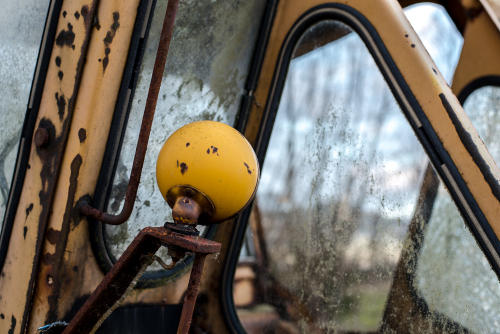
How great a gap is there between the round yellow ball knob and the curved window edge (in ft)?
1.57

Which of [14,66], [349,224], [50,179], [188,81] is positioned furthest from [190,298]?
[14,66]

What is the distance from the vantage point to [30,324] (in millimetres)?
1093

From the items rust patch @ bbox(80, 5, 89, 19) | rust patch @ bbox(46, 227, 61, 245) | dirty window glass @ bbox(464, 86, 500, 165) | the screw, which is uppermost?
dirty window glass @ bbox(464, 86, 500, 165)

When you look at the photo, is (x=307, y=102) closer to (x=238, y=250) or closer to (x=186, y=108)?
(x=186, y=108)

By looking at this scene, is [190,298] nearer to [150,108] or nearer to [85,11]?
[150,108]

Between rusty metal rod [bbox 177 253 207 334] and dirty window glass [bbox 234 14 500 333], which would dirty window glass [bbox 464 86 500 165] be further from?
rusty metal rod [bbox 177 253 207 334]

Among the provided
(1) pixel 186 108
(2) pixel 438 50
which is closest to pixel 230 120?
(1) pixel 186 108

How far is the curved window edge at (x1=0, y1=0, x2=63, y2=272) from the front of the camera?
1.09m

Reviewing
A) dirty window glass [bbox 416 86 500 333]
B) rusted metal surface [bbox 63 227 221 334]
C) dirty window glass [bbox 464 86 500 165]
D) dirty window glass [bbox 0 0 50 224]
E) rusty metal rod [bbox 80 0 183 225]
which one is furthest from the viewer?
dirty window glass [bbox 464 86 500 165]

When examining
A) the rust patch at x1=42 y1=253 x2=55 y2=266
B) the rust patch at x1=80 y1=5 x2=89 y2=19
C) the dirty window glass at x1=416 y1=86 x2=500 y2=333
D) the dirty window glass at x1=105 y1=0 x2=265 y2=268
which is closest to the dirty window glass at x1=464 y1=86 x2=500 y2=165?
the dirty window glass at x1=416 y1=86 x2=500 y2=333

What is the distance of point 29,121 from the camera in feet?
3.67

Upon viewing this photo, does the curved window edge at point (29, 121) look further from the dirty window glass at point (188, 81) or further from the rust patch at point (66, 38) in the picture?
the dirty window glass at point (188, 81)

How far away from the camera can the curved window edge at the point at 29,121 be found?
1092mm

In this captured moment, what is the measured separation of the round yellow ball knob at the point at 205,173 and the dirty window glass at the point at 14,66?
1.87 feet
